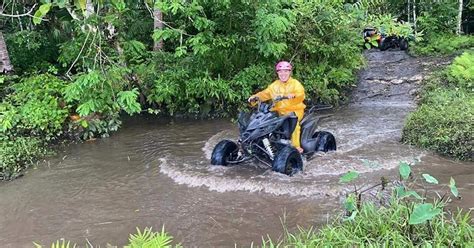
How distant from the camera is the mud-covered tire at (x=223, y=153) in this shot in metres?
6.72

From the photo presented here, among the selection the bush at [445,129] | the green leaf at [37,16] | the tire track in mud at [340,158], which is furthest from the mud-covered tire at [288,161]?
the green leaf at [37,16]

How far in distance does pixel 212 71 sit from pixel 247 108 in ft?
3.73

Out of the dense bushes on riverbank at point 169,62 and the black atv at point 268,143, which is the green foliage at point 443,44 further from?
the black atv at point 268,143

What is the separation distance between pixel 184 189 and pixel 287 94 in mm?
2017

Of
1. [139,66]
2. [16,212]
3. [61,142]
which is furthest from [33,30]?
[16,212]

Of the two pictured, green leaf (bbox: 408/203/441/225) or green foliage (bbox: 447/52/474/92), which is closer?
green leaf (bbox: 408/203/441/225)

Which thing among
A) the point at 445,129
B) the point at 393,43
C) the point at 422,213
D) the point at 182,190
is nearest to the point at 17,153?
the point at 182,190

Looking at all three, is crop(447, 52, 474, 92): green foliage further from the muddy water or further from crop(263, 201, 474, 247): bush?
crop(263, 201, 474, 247): bush

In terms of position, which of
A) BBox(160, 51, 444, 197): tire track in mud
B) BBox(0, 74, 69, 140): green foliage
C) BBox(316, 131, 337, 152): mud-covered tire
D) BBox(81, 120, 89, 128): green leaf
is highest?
BBox(0, 74, 69, 140): green foliage

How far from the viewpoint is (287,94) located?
6.86m

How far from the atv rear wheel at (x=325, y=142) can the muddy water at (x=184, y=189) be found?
0.42 feet

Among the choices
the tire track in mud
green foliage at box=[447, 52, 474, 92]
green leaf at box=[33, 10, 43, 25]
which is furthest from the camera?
green foliage at box=[447, 52, 474, 92]

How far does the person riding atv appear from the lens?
6.14 metres

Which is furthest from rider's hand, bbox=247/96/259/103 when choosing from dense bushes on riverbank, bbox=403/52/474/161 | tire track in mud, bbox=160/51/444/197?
dense bushes on riverbank, bbox=403/52/474/161
